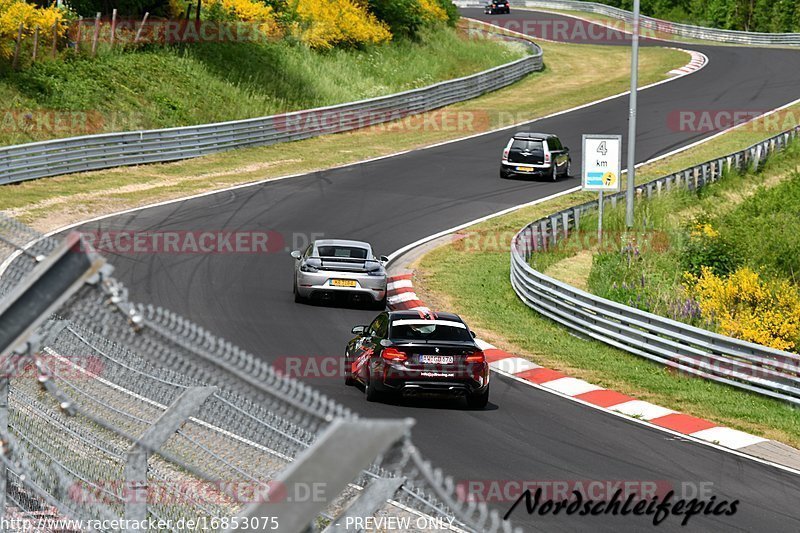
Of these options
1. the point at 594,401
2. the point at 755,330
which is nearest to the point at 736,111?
the point at 755,330

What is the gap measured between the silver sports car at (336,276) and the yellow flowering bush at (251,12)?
89.4ft

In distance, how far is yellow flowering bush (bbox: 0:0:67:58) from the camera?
35.9 metres

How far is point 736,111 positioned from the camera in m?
50.1

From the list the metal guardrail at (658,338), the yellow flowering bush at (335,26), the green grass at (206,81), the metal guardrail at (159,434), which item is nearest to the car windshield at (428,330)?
the metal guardrail at (658,338)

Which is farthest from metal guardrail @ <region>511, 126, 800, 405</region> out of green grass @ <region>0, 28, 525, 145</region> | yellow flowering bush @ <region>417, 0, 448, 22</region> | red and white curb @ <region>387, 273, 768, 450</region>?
yellow flowering bush @ <region>417, 0, 448, 22</region>

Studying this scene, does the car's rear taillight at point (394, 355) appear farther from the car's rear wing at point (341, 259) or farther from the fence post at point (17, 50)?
the fence post at point (17, 50)

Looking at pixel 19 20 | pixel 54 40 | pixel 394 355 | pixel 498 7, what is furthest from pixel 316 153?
pixel 498 7

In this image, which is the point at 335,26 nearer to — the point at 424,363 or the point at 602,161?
the point at 602,161

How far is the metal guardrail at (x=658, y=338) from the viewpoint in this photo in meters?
17.2

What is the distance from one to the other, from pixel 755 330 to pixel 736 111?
30.8 metres

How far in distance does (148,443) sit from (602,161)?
20930 millimetres

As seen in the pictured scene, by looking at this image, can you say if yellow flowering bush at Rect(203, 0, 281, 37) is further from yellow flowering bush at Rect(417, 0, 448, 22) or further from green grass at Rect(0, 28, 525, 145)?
yellow flowering bush at Rect(417, 0, 448, 22)
